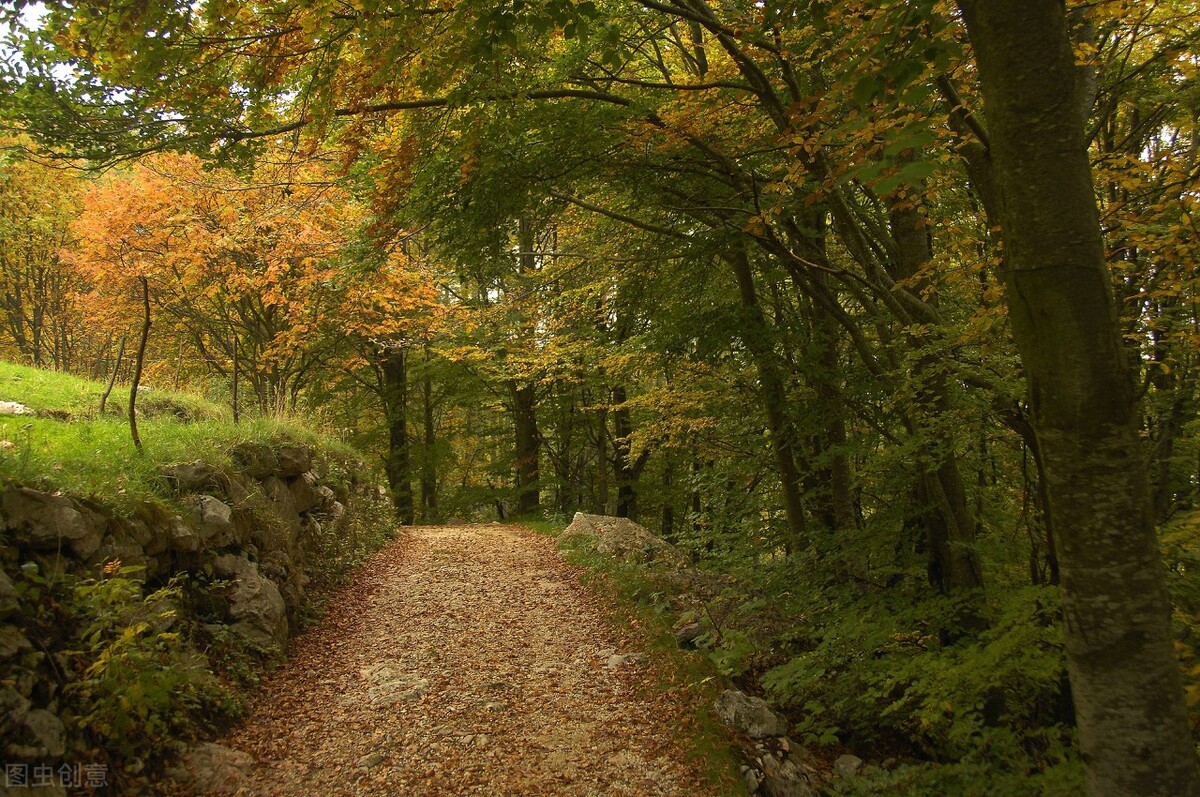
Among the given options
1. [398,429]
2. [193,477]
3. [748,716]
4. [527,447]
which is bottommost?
[748,716]

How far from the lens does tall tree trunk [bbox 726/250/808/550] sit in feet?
23.8

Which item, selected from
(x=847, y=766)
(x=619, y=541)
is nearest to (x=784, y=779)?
(x=847, y=766)

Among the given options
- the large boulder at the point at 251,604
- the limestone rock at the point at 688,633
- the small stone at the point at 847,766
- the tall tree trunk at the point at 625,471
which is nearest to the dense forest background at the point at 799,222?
the small stone at the point at 847,766

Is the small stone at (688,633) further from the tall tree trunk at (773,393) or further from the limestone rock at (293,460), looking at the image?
the limestone rock at (293,460)

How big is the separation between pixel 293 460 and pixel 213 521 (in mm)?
2193

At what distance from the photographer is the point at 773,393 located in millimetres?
7617

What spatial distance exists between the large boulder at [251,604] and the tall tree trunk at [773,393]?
5273 mm

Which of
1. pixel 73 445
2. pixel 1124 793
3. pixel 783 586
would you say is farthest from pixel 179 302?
pixel 1124 793

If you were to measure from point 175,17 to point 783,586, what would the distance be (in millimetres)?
6655

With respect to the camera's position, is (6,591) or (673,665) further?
(673,665)

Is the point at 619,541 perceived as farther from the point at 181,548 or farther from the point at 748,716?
the point at 181,548

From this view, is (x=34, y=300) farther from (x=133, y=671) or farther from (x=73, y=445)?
(x=133, y=671)

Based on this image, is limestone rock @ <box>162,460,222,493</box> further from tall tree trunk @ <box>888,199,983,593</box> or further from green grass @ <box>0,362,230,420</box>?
tall tree trunk @ <box>888,199,983,593</box>

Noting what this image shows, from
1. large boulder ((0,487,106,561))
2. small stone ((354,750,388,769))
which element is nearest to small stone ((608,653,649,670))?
small stone ((354,750,388,769))
